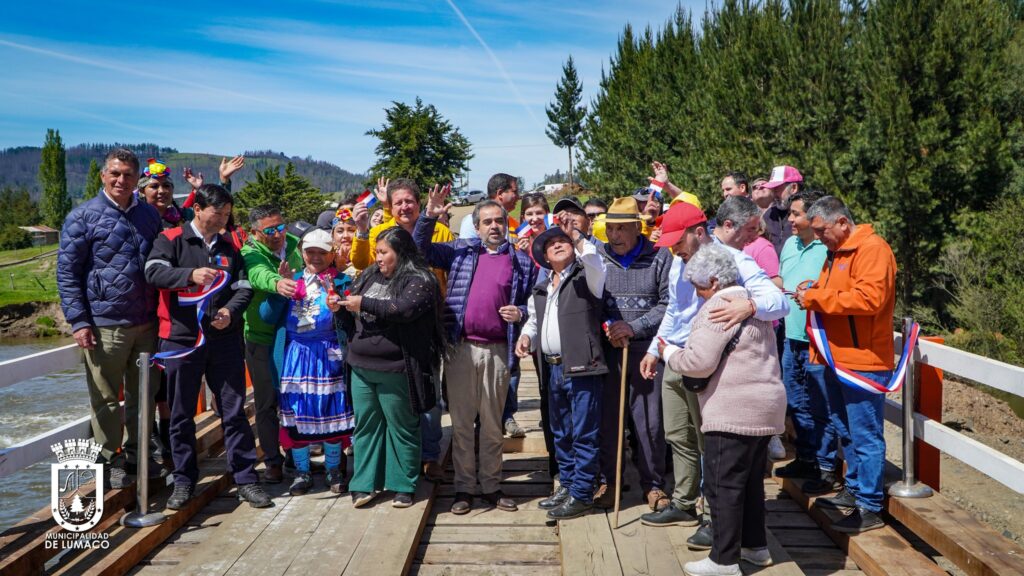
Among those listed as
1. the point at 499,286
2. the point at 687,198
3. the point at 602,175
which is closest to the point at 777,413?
the point at 499,286

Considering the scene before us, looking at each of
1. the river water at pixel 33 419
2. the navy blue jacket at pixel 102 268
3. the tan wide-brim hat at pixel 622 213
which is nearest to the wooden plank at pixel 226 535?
the navy blue jacket at pixel 102 268

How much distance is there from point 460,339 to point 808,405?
7.25ft

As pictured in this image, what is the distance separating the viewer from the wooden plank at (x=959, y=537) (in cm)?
310

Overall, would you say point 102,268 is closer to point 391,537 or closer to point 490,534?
point 391,537

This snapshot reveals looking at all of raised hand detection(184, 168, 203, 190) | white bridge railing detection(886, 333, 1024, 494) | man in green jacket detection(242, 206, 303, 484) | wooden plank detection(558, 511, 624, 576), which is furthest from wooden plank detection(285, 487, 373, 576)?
white bridge railing detection(886, 333, 1024, 494)

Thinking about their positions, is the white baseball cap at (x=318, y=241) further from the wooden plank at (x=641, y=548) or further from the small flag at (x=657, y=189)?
the small flag at (x=657, y=189)

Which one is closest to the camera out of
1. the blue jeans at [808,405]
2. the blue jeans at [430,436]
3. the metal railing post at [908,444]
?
the metal railing post at [908,444]

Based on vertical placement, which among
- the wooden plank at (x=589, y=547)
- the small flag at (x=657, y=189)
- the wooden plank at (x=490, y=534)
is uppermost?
the small flag at (x=657, y=189)

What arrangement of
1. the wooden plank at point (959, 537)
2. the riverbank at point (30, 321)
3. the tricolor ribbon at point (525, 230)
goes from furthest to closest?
the riverbank at point (30, 321) → the tricolor ribbon at point (525, 230) → the wooden plank at point (959, 537)

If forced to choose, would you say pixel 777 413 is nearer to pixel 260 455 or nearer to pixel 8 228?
pixel 260 455

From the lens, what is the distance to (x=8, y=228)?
234 feet

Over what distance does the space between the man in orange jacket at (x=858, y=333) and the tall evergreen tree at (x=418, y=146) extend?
5143cm

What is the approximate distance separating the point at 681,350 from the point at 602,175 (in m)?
26.1

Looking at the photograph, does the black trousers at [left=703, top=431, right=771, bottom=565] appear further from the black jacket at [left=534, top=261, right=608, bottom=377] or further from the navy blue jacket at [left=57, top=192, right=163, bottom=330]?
the navy blue jacket at [left=57, top=192, right=163, bottom=330]
